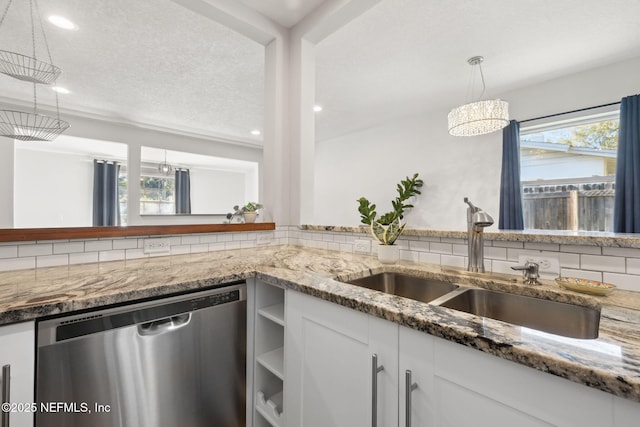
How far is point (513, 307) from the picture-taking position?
90 cm

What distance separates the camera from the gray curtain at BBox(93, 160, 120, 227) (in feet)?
16.5

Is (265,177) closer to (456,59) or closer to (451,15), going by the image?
(451,15)

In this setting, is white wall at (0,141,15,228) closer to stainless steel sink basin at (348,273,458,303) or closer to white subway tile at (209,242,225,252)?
white subway tile at (209,242,225,252)

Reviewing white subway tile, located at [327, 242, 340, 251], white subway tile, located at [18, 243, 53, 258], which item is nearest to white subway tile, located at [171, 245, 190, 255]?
white subway tile, located at [18, 243, 53, 258]

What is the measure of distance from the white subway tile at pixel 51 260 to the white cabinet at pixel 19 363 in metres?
0.58

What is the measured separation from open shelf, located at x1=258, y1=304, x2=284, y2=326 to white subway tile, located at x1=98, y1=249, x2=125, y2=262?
758mm

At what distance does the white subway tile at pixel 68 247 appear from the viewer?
1150 millimetres

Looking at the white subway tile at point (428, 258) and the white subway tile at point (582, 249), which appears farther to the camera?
the white subway tile at point (428, 258)

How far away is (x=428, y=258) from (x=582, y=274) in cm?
53

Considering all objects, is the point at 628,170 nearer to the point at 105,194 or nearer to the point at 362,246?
the point at 362,246

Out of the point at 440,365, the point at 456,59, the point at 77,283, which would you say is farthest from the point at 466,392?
the point at 456,59

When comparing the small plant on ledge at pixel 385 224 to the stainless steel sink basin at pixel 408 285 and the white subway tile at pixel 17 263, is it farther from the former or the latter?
the white subway tile at pixel 17 263

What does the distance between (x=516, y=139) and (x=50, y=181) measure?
23.8 ft

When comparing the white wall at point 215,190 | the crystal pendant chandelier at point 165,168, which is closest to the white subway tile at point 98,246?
the crystal pendant chandelier at point 165,168
